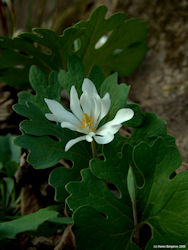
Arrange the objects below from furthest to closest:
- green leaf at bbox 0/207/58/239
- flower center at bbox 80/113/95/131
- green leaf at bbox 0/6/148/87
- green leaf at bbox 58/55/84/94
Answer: green leaf at bbox 0/6/148/87
green leaf at bbox 58/55/84/94
flower center at bbox 80/113/95/131
green leaf at bbox 0/207/58/239

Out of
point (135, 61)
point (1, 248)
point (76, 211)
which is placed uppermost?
point (135, 61)

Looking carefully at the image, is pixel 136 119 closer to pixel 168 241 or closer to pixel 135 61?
pixel 168 241

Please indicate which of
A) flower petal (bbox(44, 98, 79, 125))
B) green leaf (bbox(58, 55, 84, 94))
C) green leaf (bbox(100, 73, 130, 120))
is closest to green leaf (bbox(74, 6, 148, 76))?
green leaf (bbox(58, 55, 84, 94))

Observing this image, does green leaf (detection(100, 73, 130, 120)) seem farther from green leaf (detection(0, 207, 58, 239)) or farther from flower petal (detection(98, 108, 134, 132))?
green leaf (detection(0, 207, 58, 239))

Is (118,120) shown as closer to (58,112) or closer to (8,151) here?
(58,112)

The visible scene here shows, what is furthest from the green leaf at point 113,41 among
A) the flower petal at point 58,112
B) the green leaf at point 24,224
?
the green leaf at point 24,224

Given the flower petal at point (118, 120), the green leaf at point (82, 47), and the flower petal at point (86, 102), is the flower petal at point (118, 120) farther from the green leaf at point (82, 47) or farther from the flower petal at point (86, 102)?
the green leaf at point (82, 47)

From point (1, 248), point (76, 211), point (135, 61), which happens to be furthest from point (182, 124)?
point (1, 248)
